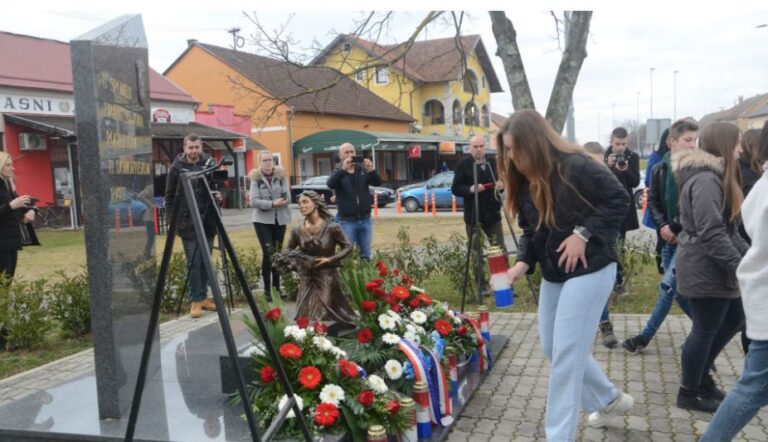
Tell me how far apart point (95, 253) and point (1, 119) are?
724 inches

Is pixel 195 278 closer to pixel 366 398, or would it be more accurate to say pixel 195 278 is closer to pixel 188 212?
pixel 188 212

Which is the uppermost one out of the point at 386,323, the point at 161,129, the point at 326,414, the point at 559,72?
the point at 161,129

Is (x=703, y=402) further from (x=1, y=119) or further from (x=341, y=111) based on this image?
(x=341, y=111)

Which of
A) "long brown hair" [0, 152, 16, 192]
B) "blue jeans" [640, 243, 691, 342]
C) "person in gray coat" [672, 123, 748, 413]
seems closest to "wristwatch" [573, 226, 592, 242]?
"person in gray coat" [672, 123, 748, 413]

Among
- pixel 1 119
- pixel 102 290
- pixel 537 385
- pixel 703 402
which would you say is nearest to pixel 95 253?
pixel 102 290

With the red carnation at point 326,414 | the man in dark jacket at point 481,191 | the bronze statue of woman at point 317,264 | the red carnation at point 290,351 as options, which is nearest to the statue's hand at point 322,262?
the bronze statue of woman at point 317,264

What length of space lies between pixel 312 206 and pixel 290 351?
1681 mm

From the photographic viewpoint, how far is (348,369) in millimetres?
3545

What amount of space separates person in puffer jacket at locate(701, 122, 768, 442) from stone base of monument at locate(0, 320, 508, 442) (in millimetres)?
1523

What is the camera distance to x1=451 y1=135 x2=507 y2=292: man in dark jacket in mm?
7391

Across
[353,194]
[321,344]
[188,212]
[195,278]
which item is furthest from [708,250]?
[195,278]

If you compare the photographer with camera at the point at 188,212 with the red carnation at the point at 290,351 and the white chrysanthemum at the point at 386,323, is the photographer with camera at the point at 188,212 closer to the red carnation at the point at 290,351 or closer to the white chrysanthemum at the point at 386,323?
the white chrysanthemum at the point at 386,323

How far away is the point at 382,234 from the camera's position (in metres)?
16.8

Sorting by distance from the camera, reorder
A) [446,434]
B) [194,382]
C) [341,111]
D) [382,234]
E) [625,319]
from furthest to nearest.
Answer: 1. [341,111]
2. [382,234]
3. [625,319]
4. [194,382]
5. [446,434]
